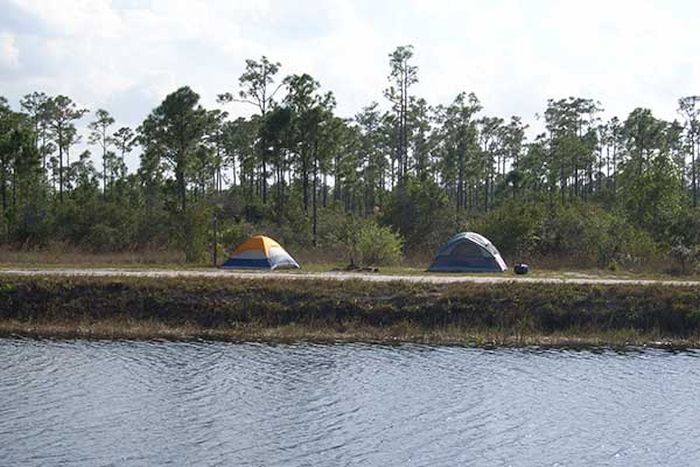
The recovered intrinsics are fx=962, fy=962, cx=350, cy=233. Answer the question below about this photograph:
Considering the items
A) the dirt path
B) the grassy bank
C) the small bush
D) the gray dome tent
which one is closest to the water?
the grassy bank

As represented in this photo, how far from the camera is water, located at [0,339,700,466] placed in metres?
15.3

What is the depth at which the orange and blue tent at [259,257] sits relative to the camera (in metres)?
37.2

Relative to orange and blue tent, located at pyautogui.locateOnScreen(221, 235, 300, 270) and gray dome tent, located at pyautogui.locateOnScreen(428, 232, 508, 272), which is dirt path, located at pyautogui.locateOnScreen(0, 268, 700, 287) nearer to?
orange and blue tent, located at pyautogui.locateOnScreen(221, 235, 300, 270)

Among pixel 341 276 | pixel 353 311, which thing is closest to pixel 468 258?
pixel 341 276

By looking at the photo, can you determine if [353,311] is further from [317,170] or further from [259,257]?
[317,170]

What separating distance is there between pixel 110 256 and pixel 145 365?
2061cm

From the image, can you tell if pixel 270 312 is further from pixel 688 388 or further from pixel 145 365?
pixel 688 388

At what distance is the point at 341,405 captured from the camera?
1862 centimetres

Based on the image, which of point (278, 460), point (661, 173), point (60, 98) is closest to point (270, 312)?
point (278, 460)

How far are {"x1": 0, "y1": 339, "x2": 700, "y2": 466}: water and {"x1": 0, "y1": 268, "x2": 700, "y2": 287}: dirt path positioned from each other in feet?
18.9

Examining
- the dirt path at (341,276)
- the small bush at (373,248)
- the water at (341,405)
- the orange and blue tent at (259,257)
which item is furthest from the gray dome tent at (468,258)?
the water at (341,405)

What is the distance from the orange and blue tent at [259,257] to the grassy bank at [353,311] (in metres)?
7.08

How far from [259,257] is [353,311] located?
968cm

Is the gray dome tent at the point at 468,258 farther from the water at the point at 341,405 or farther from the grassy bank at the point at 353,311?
the water at the point at 341,405
